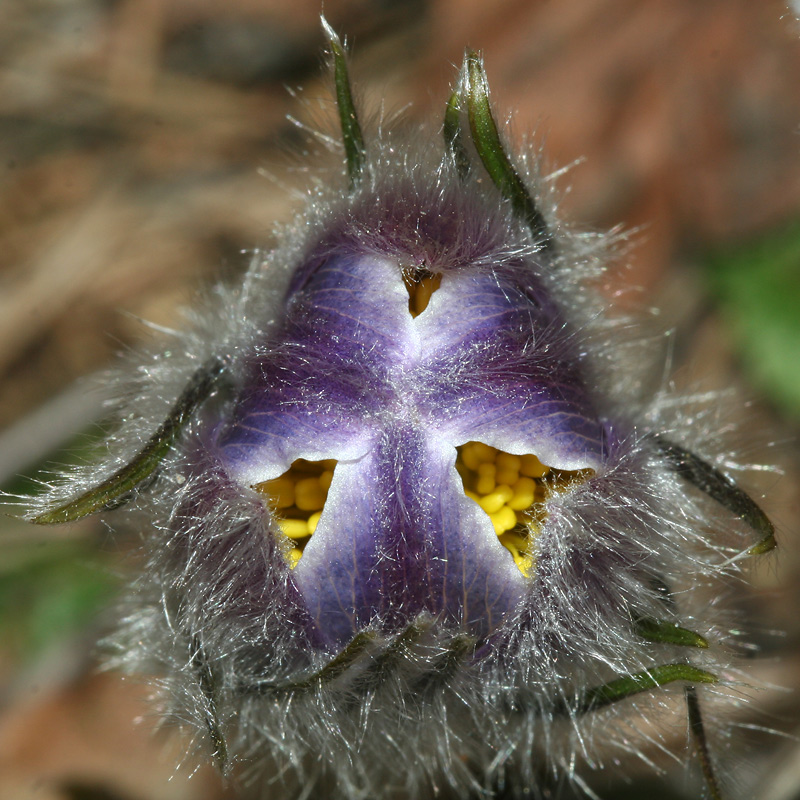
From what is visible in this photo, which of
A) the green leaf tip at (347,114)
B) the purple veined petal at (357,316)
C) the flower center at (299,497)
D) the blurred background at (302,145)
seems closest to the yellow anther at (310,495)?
the flower center at (299,497)

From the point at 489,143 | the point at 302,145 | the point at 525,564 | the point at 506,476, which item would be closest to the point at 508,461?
the point at 506,476

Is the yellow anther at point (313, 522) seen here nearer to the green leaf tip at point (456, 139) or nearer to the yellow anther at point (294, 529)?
the yellow anther at point (294, 529)

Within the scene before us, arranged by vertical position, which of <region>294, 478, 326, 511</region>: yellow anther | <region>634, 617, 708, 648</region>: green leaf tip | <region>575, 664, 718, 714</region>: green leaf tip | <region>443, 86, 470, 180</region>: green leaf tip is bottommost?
<region>575, 664, 718, 714</region>: green leaf tip

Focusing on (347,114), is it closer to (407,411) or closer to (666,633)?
(407,411)

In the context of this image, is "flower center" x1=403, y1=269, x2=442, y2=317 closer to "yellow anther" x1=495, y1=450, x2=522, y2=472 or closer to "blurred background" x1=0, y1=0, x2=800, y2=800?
"yellow anther" x1=495, y1=450, x2=522, y2=472

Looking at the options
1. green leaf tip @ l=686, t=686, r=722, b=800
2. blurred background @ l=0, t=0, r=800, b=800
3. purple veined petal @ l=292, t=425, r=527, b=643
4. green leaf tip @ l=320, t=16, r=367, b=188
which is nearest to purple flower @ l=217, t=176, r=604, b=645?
purple veined petal @ l=292, t=425, r=527, b=643

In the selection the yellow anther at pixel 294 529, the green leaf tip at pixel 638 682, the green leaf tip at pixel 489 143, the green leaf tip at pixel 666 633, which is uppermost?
the green leaf tip at pixel 489 143

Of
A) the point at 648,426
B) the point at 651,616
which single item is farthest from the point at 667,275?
the point at 651,616

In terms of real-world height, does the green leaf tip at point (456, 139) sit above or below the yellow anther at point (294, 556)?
above
